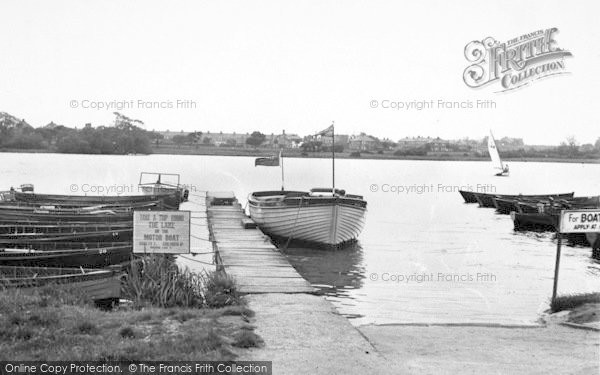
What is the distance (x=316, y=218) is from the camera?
89.3 ft

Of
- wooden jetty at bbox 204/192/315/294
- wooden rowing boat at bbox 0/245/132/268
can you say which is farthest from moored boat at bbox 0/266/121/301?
wooden jetty at bbox 204/192/315/294

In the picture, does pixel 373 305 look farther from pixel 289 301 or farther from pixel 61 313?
pixel 61 313

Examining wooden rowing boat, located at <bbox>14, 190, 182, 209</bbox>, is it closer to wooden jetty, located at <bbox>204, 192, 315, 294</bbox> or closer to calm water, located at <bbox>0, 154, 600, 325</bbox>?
wooden jetty, located at <bbox>204, 192, 315, 294</bbox>

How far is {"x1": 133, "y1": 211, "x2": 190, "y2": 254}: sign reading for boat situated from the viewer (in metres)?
13.2

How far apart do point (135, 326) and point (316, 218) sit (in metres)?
18.1

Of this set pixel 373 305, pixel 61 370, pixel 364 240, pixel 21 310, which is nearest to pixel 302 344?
pixel 61 370

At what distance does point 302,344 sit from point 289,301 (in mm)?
3179

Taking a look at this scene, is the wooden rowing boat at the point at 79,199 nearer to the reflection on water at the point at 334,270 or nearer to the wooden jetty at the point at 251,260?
the wooden jetty at the point at 251,260

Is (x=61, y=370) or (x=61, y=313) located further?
(x=61, y=313)

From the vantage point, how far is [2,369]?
7.27m

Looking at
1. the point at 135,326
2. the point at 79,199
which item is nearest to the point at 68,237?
the point at 135,326

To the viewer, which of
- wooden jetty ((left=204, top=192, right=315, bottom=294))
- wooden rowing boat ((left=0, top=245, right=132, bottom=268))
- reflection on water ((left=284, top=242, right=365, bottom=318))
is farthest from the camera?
reflection on water ((left=284, top=242, right=365, bottom=318))

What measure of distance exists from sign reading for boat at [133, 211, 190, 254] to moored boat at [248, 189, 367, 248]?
1412 centimetres

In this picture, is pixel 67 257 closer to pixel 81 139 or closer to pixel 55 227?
pixel 55 227
